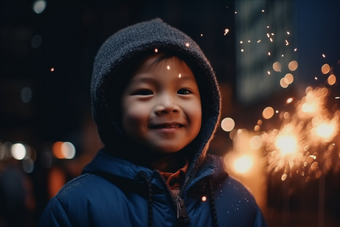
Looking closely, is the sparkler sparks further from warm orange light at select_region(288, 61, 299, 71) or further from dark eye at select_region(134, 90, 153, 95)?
dark eye at select_region(134, 90, 153, 95)

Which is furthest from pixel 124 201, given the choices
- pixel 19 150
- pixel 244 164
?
pixel 19 150

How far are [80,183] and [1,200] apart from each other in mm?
5072

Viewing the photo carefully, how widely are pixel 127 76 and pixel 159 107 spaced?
0.75ft

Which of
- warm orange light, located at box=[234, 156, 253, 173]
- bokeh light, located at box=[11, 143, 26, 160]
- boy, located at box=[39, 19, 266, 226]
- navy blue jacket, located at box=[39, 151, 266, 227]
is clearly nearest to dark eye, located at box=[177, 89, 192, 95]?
boy, located at box=[39, 19, 266, 226]

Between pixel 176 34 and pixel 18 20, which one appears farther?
pixel 18 20

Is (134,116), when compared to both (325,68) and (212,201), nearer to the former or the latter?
(212,201)

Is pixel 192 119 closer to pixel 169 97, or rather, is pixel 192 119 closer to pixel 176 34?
pixel 169 97

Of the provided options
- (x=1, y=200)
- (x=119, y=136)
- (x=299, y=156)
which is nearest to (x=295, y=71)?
(x=299, y=156)

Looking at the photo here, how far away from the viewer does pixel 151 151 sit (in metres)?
1.67

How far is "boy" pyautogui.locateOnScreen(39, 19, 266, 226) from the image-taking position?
1.55 m

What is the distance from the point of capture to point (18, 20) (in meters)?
10.9

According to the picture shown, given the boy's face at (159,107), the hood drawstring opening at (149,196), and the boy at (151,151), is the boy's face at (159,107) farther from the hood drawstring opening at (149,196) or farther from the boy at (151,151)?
the hood drawstring opening at (149,196)

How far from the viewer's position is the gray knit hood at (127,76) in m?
1.67

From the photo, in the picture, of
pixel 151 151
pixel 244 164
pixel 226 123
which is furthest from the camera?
pixel 244 164
